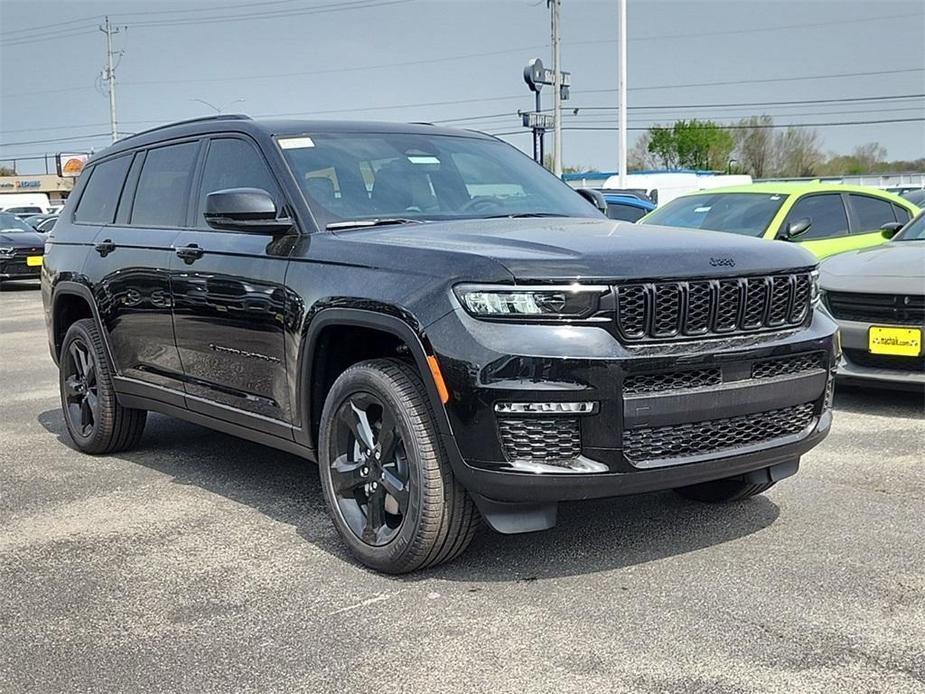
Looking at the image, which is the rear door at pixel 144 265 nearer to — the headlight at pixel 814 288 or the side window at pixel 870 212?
the headlight at pixel 814 288

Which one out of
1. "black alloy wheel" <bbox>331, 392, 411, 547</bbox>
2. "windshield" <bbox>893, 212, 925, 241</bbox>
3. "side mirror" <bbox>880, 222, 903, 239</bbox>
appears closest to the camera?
"black alloy wheel" <bbox>331, 392, 411, 547</bbox>

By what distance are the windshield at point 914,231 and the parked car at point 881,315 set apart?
37.2 inches

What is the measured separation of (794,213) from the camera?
9547 millimetres

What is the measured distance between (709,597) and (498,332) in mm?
1225

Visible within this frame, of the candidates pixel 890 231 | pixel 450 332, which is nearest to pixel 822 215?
pixel 890 231

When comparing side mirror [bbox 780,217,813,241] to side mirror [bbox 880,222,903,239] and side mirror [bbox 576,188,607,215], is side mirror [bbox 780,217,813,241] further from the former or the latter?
side mirror [bbox 576,188,607,215]

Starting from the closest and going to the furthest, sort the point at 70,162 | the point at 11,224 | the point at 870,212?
the point at 870,212 → the point at 11,224 → the point at 70,162

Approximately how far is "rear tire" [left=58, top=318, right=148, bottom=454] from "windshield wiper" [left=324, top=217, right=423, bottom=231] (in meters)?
2.21

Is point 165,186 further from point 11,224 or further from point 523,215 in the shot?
point 11,224

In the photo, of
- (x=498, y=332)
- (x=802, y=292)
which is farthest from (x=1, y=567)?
(x=802, y=292)

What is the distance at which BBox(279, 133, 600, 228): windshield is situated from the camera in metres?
4.77

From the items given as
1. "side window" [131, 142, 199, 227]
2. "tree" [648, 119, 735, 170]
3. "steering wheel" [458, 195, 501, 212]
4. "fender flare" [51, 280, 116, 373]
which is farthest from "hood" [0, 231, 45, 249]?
"tree" [648, 119, 735, 170]

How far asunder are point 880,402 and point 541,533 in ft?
12.7

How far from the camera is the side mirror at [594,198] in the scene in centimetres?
583
